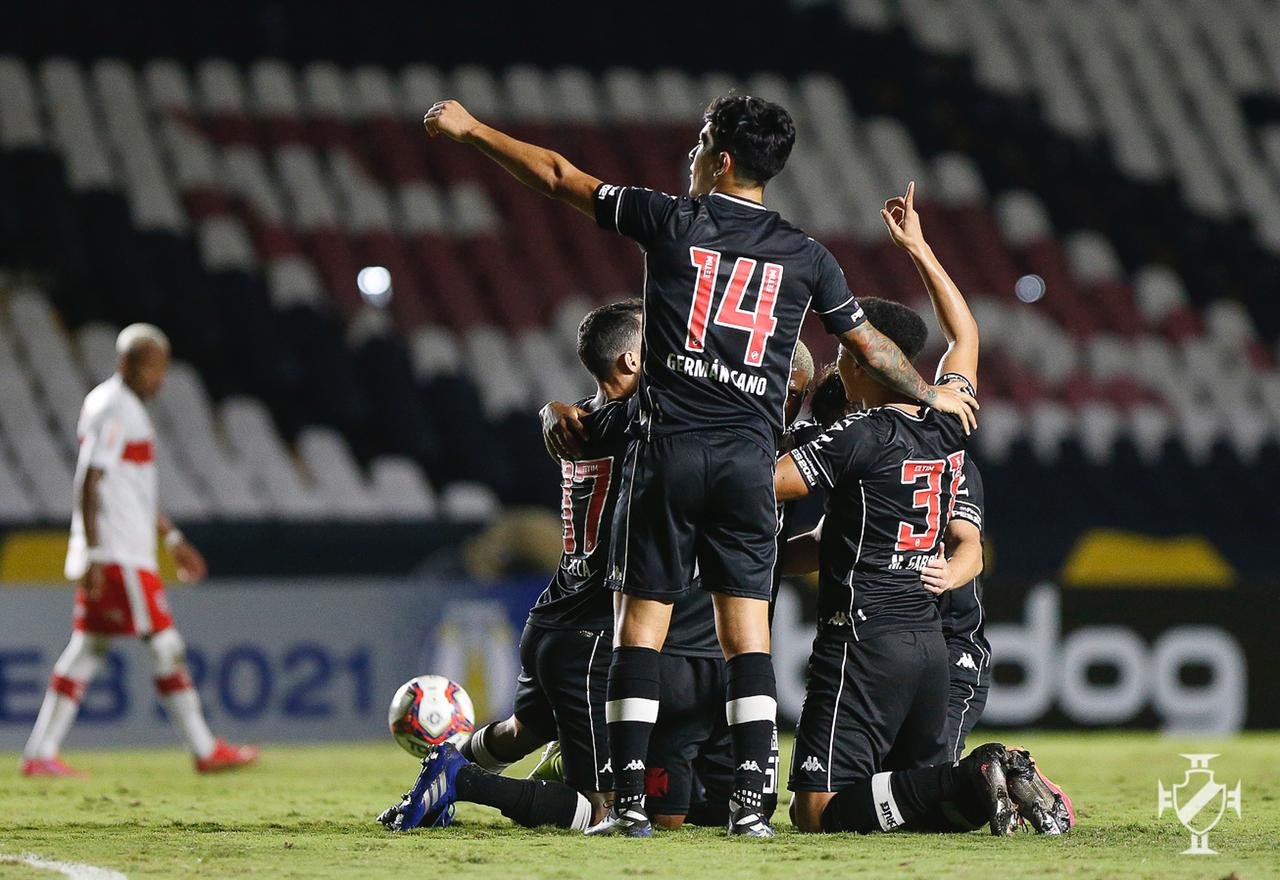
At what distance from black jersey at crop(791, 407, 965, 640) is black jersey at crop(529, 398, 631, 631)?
55 cm

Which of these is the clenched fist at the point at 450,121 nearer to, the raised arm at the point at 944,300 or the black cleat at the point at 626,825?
the raised arm at the point at 944,300

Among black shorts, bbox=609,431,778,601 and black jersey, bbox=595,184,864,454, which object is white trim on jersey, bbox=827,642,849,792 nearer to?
black shorts, bbox=609,431,778,601

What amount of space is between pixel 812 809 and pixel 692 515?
36.3 inches

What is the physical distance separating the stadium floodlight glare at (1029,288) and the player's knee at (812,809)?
1012 centimetres

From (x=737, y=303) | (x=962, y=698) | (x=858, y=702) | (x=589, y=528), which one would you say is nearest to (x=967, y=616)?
(x=962, y=698)

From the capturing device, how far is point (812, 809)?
4938 millimetres

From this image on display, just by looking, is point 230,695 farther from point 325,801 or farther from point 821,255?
point 821,255

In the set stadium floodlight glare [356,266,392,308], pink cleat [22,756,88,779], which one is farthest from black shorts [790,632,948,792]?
stadium floodlight glare [356,266,392,308]

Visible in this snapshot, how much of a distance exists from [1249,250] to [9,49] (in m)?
10.2

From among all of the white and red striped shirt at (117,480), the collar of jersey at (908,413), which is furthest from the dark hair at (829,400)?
the white and red striped shirt at (117,480)

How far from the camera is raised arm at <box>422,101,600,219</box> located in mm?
4691

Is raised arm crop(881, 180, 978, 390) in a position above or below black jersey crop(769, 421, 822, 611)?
above

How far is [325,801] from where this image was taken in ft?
20.5

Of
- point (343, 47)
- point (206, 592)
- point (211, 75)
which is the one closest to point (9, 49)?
point (211, 75)
